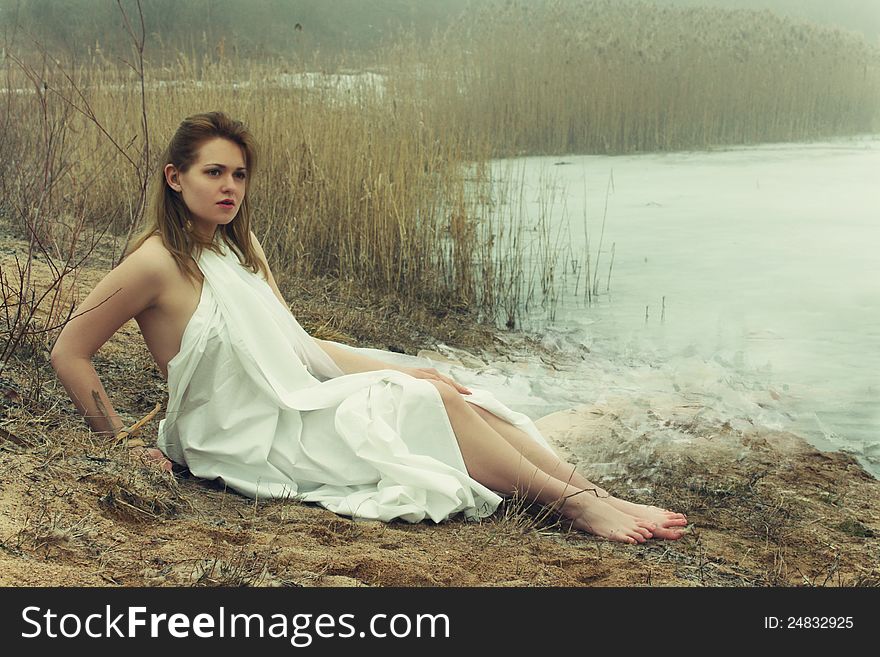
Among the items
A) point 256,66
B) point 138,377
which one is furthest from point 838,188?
point 138,377

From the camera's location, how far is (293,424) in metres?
2.19

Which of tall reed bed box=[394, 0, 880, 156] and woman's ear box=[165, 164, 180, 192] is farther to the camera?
tall reed bed box=[394, 0, 880, 156]

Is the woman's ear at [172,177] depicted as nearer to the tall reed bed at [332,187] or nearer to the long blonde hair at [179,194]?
the long blonde hair at [179,194]

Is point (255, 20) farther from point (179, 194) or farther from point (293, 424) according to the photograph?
point (293, 424)

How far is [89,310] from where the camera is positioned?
6.73ft

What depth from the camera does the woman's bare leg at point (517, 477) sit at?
2.17 m

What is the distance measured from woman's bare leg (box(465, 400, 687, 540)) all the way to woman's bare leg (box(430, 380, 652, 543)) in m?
0.05

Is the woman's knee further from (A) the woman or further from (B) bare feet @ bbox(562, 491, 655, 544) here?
(B) bare feet @ bbox(562, 491, 655, 544)

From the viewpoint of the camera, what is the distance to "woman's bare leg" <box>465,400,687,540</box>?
7.38ft

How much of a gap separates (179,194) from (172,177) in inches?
1.7

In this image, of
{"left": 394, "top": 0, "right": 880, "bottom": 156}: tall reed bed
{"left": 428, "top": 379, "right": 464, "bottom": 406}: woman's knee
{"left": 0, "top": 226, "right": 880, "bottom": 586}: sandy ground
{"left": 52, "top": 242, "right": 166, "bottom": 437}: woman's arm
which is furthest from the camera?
{"left": 394, "top": 0, "right": 880, "bottom": 156}: tall reed bed

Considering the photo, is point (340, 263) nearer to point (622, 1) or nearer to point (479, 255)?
point (479, 255)

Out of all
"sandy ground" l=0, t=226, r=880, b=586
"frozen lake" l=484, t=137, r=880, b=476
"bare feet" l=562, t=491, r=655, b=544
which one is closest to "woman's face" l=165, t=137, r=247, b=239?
"sandy ground" l=0, t=226, r=880, b=586

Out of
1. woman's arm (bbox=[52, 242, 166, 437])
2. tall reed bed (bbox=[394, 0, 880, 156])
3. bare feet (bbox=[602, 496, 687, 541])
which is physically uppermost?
tall reed bed (bbox=[394, 0, 880, 156])
